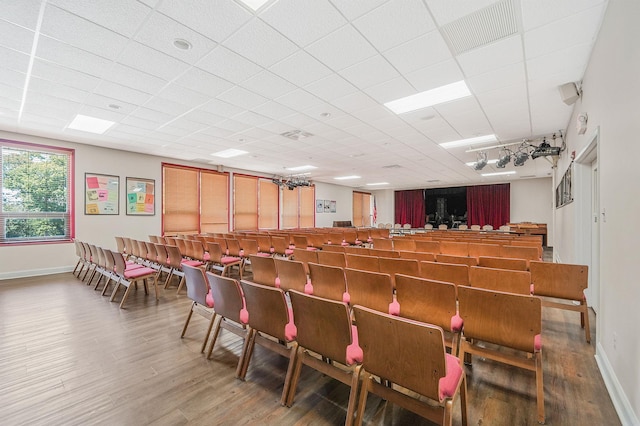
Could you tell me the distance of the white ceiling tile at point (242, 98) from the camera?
4.02 metres

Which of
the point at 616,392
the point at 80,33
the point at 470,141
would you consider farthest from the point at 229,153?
the point at 616,392

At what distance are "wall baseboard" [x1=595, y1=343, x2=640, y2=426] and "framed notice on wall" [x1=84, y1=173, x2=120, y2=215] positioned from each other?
9490mm

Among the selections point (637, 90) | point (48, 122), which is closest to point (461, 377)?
point (637, 90)

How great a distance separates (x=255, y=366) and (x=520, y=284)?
102 inches

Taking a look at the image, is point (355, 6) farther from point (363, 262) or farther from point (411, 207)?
point (411, 207)

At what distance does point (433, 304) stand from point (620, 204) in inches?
62.6

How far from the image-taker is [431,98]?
14.1ft

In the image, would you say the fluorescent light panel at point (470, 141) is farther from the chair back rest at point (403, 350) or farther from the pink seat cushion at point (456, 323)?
the chair back rest at point (403, 350)

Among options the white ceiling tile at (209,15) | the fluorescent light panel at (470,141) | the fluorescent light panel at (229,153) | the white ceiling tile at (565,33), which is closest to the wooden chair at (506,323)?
the white ceiling tile at (565,33)

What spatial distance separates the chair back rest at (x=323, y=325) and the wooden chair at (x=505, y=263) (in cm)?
278

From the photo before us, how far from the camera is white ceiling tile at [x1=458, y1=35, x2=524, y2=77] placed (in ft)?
9.62

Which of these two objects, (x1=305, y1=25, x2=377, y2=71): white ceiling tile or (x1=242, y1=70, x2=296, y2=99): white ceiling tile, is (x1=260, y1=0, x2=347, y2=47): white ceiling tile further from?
(x1=242, y1=70, x2=296, y2=99): white ceiling tile

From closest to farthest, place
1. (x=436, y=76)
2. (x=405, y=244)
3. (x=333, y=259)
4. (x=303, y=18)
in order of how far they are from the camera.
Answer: (x=303, y=18), (x=436, y=76), (x=333, y=259), (x=405, y=244)

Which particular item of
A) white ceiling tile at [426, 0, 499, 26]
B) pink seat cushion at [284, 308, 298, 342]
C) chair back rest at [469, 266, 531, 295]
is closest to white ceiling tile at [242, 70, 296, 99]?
white ceiling tile at [426, 0, 499, 26]
